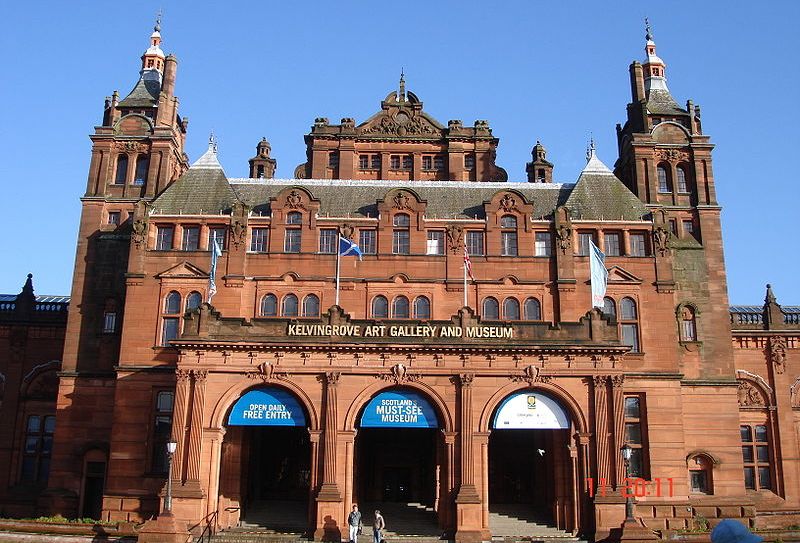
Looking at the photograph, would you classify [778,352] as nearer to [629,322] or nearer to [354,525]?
[629,322]

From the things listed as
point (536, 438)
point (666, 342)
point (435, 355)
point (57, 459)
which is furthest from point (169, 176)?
point (666, 342)

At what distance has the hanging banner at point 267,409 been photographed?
37750 millimetres

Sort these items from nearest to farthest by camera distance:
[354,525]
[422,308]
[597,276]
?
[354,525] < [597,276] < [422,308]

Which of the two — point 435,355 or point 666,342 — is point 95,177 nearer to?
point 435,355

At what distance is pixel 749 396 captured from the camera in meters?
53.2

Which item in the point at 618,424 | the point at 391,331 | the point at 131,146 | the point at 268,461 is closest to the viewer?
the point at 618,424

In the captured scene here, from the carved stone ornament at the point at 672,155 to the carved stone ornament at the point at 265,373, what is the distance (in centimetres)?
3050

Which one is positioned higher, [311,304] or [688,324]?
[311,304]

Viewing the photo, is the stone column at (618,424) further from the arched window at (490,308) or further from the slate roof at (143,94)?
the slate roof at (143,94)

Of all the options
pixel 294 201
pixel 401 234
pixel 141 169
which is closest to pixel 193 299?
pixel 294 201

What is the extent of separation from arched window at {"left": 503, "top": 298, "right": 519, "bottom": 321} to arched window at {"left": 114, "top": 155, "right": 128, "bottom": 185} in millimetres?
25568

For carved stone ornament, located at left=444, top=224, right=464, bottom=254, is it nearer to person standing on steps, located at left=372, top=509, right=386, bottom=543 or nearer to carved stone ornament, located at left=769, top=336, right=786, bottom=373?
person standing on steps, located at left=372, top=509, right=386, bottom=543

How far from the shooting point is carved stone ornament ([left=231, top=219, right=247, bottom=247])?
46438 mm

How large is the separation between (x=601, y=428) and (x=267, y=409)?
15606 millimetres
